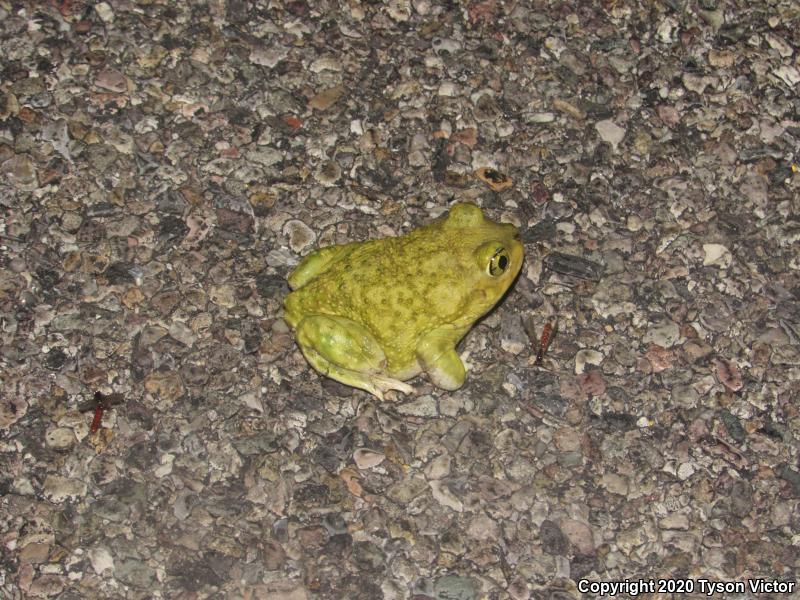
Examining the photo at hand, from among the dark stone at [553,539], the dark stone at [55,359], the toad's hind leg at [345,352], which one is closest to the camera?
the dark stone at [553,539]

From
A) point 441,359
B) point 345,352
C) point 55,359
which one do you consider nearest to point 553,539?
point 441,359

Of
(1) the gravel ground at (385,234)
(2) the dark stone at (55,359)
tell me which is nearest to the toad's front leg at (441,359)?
(1) the gravel ground at (385,234)

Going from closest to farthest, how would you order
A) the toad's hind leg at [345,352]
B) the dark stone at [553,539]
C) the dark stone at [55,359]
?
the dark stone at [553,539] < the toad's hind leg at [345,352] < the dark stone at [55,359]

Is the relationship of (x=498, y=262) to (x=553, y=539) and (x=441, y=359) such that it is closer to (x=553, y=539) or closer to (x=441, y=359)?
(x=441, y=359)

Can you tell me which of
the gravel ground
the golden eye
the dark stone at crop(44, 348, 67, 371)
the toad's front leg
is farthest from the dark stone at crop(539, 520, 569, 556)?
the dark stone at crop(44, 348, 67, 371)

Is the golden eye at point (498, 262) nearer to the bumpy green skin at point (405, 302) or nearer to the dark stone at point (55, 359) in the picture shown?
the bumpy green skin at point (405, 302)

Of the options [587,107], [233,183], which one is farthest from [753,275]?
[233,183]

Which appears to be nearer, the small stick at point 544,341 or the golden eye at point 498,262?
the golden eye at point 498,262
